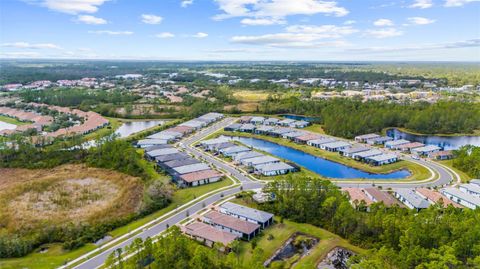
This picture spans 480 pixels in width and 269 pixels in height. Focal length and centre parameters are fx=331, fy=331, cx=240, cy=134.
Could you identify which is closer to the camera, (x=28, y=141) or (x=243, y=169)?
(x=243, y=169)

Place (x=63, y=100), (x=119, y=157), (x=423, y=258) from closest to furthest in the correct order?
(x=423, y=258) → (x=119, y=157) → (x=63, y=100)

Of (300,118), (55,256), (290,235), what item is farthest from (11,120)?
(290,235)

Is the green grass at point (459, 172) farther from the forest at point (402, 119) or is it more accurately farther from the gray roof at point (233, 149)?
the gray roof at point (233, 149)

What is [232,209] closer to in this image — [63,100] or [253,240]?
[253,240]

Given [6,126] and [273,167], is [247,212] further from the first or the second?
[6,126]

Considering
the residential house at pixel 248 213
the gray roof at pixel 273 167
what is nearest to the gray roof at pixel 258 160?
the gray roof at pixel 273 167

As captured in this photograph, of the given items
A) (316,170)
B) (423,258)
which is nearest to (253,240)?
(423,258)
